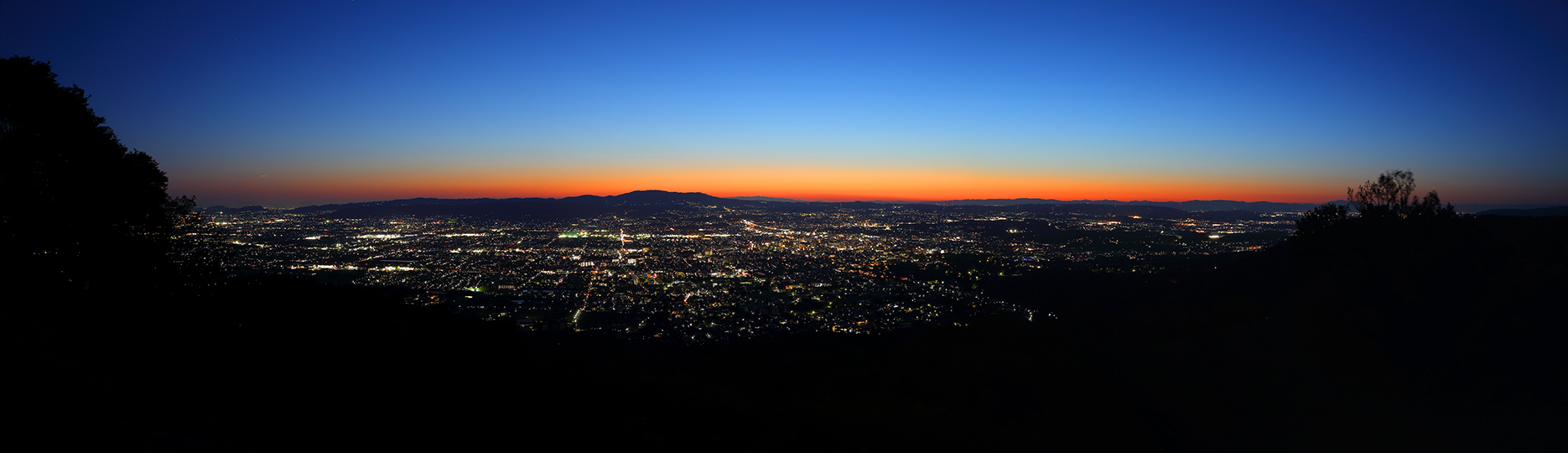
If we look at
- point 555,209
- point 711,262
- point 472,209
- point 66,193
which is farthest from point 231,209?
point 66,193

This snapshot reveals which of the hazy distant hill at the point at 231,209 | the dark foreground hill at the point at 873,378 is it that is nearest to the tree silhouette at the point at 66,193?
the dark foreground hill at the point at 873,378

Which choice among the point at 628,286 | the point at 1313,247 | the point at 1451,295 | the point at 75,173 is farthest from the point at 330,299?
the point at 628,286

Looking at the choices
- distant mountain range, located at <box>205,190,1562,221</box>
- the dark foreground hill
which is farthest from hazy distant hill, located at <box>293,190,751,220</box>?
the dark foreground hill

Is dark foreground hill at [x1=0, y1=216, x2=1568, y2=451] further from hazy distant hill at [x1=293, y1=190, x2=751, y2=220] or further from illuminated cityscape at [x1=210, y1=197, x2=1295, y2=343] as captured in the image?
hazy distant hill at [x1=293, y1=190, x2=751, y2=220]

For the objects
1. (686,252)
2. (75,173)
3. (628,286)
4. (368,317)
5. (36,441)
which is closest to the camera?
(36,441)

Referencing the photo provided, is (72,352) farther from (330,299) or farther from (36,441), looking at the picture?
(330,299)

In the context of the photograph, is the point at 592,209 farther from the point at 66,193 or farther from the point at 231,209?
the point at 66,193
